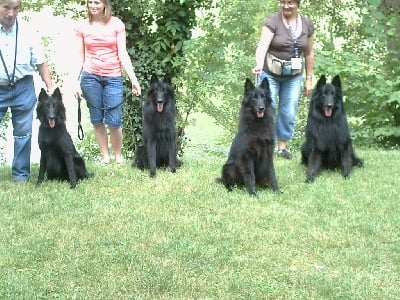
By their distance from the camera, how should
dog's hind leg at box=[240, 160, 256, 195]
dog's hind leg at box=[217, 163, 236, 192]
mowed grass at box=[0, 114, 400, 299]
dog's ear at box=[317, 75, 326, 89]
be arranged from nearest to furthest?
mowed grass at box=[0, 114, 400, 299] → dog's hind leg at box=[240, 160, 256, 195] → dog's hind leg at box=[217, 163, 236, 192] → dog's ear at box=[317, 75, 326, 89]

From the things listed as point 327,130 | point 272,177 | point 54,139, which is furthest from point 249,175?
point 54,139

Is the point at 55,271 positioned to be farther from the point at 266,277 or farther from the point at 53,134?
the point at 53,134

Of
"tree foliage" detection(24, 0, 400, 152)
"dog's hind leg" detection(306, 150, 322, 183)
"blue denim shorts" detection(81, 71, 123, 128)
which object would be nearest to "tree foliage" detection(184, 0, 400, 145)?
"tree foliage" detection(24, 0, 400, 152)

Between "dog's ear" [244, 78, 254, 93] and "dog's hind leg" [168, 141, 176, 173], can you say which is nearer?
"dog's ear" [244, 78, 254, 93]

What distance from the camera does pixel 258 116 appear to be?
17.9 ft

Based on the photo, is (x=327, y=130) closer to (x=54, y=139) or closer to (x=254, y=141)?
(x=254, y=141)

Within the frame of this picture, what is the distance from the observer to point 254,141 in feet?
17.9

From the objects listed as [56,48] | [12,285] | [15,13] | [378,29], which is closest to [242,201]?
[12,285]

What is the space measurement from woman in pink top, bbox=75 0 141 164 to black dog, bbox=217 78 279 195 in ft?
5.08

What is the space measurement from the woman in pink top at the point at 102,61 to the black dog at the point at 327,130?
2.07 meters

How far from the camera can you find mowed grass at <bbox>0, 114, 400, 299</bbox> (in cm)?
353

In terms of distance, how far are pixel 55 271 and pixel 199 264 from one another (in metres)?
0.99

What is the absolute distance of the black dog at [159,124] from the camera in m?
6.30

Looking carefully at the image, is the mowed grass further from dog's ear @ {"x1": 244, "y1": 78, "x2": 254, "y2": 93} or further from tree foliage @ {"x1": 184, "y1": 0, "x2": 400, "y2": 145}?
tree foliage @ {"x1": 184, "y1": 0, "x2": 400, "y2": 145}
